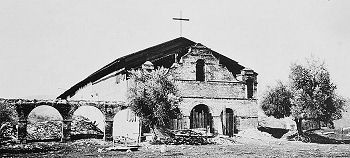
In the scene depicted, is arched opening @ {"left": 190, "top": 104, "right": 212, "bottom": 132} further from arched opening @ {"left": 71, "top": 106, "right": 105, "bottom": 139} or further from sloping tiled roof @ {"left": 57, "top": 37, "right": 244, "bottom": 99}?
arched opening @ {"left": 71, "top": 106, "right": 105, "bottom": 139}

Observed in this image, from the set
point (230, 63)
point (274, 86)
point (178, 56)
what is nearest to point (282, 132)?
point (274, 86)

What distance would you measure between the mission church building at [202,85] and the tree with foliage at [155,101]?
10.7 feet

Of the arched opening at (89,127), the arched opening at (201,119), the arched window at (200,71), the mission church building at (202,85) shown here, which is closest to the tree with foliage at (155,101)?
the mission church building at (202,85)

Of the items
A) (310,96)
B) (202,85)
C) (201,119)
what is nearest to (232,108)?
(201,119)

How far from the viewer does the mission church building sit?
104 ft

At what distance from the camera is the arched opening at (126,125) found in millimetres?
29406

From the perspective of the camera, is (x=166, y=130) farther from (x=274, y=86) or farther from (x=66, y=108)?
(x=274, y=86)

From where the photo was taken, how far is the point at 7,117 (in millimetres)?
29016

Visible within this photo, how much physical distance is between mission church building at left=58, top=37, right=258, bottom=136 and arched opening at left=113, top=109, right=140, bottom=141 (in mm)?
1280

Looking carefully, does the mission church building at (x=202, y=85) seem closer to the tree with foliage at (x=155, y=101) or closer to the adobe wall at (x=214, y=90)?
the adobe wall at (x=214, y=90)

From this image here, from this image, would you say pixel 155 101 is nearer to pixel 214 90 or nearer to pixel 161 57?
pixel 161 57

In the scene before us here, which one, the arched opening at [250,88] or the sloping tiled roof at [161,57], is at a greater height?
the sloping tiled roof at [161,57]

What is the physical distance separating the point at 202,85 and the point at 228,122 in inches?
Result: 140

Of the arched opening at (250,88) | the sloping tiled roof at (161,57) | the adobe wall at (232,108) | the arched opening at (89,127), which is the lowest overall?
the arched opening at (89,127)
